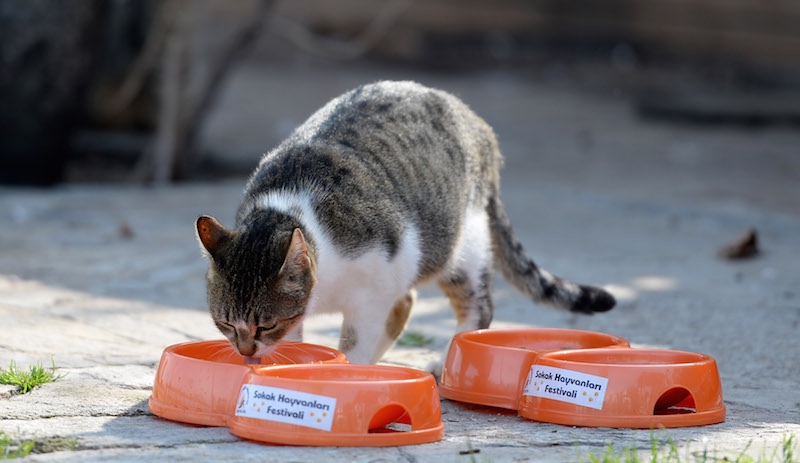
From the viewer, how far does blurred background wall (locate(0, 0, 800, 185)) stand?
988 centimetres

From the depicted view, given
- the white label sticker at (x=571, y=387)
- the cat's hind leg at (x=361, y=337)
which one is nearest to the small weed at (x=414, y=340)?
the cat's hind leg at (x=361, y=337)

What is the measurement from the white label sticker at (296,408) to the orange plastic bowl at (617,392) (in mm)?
801

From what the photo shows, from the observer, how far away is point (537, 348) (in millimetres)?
4125

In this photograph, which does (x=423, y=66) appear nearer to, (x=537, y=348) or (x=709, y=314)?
(x=709, y=314)

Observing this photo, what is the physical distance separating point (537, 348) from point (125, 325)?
1.95 m

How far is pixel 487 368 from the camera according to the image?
3.67m

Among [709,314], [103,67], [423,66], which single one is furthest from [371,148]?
[423,66]

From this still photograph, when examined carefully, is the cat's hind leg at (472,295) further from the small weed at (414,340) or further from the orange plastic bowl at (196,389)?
the orange plastic bowl at (196,389)

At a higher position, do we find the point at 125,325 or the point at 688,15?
the point at 688,15

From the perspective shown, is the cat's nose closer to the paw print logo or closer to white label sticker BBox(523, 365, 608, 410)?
the paw print logo

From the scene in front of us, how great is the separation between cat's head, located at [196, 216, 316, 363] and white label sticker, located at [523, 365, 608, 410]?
0.89m

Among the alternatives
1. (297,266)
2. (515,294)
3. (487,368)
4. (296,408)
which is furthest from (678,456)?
(515,294)

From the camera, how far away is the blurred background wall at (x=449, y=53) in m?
9.88

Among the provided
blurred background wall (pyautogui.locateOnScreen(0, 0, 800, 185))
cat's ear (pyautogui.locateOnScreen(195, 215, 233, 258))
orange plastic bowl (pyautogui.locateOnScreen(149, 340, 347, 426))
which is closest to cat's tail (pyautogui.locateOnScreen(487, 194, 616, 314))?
cat's ear (pyautogui.locateOnScreen(195, 215, 233, 258))
